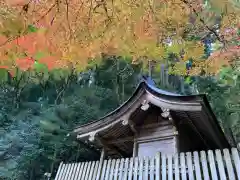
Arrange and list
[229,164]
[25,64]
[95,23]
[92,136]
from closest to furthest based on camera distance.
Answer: [25,64], [95,23], [229,164], [92,136]

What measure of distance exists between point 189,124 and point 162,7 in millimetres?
3256

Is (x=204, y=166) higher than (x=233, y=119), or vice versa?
(x=233, y=119)

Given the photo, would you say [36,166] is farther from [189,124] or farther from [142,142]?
[189,124]

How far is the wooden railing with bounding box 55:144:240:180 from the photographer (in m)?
4.59

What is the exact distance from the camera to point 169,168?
520cm

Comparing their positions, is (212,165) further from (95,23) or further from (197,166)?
(95,23)

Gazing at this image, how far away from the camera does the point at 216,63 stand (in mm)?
8773

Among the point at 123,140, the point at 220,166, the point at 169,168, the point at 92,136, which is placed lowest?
the point at 220,166

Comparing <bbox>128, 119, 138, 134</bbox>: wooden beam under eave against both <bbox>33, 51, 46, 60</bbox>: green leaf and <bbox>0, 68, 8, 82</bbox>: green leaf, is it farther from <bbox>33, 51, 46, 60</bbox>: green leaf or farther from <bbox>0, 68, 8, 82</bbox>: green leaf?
<bbox>0, 68, 8, 82</bbox>: green leaf

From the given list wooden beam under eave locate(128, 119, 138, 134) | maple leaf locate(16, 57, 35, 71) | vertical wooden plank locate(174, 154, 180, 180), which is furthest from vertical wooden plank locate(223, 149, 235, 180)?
maple leaf locate(16, 57, 35, 71)

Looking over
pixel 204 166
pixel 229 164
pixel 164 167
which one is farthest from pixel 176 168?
pixel 229 164

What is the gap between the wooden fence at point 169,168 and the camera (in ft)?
15.0

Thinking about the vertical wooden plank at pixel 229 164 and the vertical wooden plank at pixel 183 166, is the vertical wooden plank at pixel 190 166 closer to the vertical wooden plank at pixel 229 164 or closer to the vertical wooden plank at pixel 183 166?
the vertical wooden plank at pixel 183 166

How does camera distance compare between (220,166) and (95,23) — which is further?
(220,166)
